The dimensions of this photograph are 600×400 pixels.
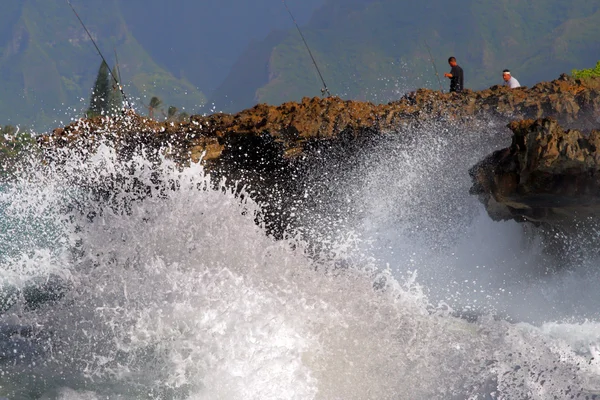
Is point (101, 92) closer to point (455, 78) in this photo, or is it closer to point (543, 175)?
point (455, 78)

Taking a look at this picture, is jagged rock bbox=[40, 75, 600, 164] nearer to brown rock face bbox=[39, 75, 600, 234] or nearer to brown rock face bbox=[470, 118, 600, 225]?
brown rock face bbox=[39, 75, 600, 234]

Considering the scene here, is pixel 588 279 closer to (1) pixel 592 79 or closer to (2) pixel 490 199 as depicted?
(2) pixel 490 199

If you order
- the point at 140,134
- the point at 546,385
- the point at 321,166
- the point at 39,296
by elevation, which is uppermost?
the point at 140,134

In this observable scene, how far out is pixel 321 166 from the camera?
11766 mm

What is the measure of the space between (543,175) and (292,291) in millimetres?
3432

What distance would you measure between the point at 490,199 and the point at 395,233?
6.99 feet

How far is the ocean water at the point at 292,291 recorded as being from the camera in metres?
8.06

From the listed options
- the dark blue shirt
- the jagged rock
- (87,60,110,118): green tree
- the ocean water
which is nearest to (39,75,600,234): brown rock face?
the jagged rock

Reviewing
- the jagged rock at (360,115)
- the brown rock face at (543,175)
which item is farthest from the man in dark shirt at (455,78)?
the brown rock face at (543,175)

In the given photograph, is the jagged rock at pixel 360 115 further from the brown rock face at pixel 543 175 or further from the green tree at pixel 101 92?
the green tree at pixel 101 92

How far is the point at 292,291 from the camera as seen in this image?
30.9ft

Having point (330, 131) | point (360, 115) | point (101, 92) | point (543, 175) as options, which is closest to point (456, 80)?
point (360, 115)

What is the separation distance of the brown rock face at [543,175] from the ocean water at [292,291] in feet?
3.31

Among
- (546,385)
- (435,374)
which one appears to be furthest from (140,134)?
(546,385)
